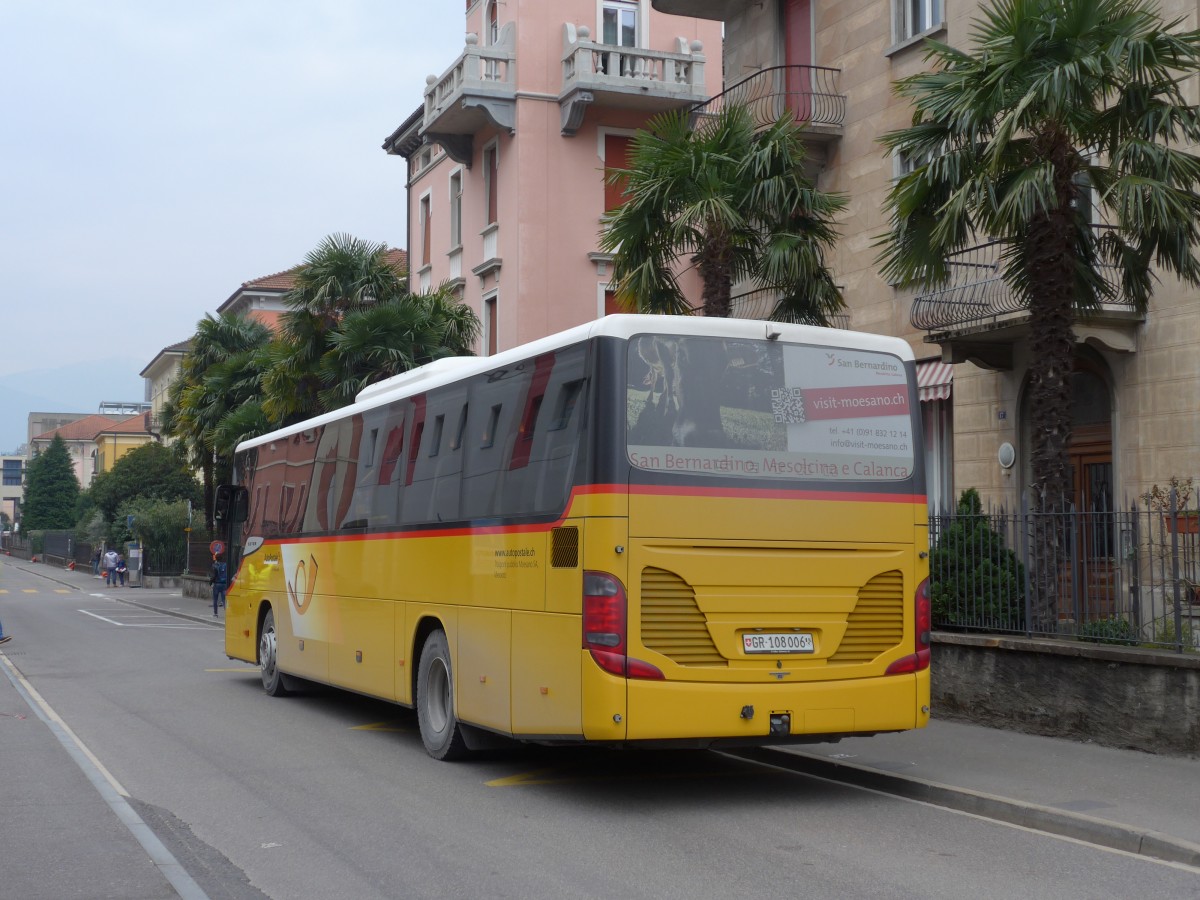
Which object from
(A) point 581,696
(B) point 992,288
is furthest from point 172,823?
(B) point 992,288

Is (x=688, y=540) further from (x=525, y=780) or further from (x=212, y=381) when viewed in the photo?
(x=212, y=381)

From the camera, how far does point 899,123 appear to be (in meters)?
21.6

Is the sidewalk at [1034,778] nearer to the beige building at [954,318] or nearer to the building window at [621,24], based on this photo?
the beige building at [954,318]

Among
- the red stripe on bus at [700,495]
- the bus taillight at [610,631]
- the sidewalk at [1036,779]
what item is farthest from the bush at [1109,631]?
the bus taillight at [610,631]

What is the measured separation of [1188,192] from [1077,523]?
331cm

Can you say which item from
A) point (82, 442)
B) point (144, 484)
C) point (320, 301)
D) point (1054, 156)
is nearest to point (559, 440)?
point (1054, 156)

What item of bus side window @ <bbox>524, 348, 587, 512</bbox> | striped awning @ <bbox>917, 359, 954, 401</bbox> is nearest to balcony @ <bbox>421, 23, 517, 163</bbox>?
striped awning @ <bbox>917, 359, 954, 401</bbox>

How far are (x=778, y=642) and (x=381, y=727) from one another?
19.4 ft

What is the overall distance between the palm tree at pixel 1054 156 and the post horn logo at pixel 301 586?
23.4 ft

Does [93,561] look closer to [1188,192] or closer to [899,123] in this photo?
[899,123]

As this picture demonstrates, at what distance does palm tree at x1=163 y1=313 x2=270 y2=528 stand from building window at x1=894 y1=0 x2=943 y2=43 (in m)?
24.4

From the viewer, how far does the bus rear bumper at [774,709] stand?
8.91 meters

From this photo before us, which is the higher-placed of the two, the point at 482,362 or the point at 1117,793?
the point at 482,362

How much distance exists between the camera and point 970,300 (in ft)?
62.4
